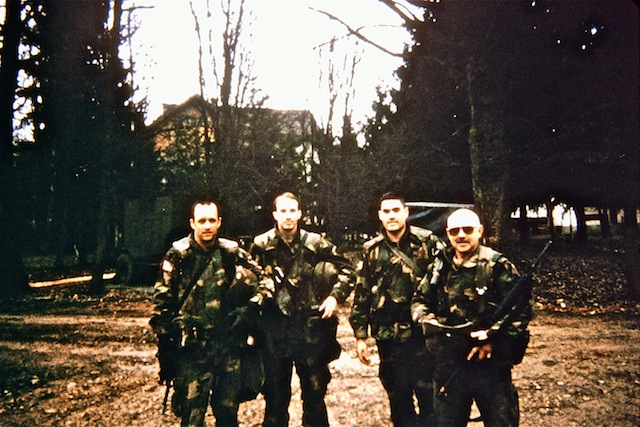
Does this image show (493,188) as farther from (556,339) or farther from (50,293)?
(50,293)

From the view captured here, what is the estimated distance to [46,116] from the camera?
13141 mm

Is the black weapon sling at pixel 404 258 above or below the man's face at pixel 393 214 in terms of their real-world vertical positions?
below

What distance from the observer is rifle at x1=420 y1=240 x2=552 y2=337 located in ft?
9.52

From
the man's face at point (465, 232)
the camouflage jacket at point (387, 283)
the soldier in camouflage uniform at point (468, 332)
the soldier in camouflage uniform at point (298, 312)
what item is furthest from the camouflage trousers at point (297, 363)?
the man's face at point (465, 232)

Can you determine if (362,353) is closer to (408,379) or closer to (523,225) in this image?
(408,379)

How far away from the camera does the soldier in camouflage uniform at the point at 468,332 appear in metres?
2.90

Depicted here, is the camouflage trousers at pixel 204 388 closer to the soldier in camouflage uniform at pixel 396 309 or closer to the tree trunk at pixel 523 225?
the soldier in camouflage uniform at pixel 396 309

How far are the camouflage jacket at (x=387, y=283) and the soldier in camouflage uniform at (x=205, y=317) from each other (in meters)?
0.86

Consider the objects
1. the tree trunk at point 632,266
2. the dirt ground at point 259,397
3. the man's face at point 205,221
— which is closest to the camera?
the man's face at point 205,221

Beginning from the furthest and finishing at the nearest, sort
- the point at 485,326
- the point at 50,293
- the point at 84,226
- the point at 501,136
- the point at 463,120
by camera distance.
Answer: the point at 84,226 < the point at 463,120 < the point at 50,293 < the point at 501,136 < the point at 485,326

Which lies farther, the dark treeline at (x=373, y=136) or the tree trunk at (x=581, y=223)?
the tree trunk at (x=581, y=223)

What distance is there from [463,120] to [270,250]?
1439 centimetres

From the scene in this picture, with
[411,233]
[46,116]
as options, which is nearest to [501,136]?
[411,233]

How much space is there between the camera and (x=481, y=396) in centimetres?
294
